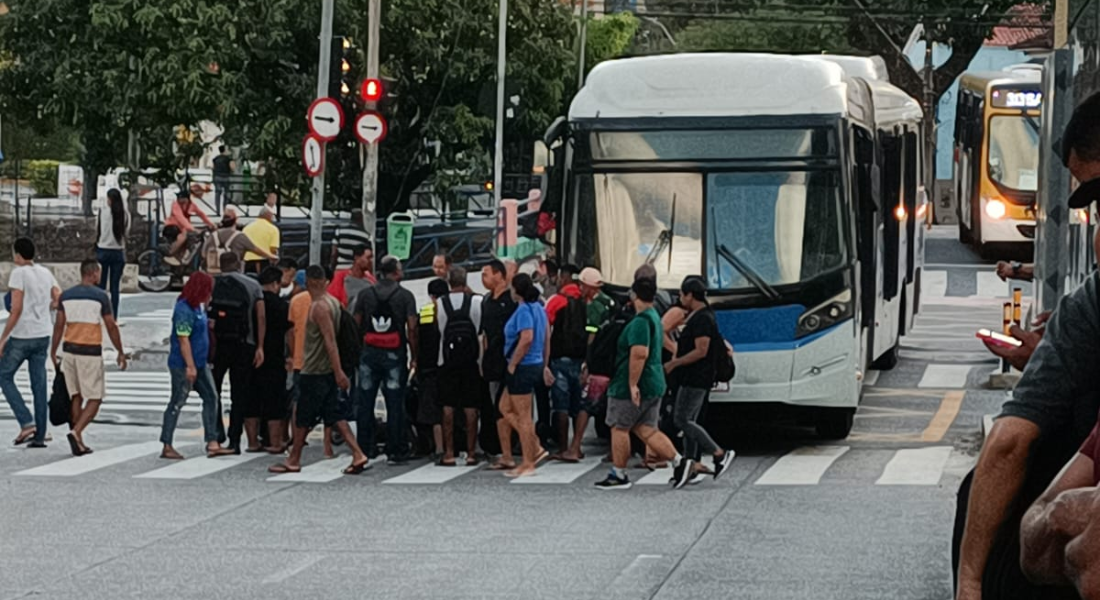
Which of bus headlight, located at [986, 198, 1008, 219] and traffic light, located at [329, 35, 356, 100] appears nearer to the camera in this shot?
traffic light, located at [329, 35, 356, 100]

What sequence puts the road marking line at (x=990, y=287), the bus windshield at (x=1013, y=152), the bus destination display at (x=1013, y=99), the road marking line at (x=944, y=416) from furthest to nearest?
the bus windshield at (x=1013, y=152) < the bus destination display at (x=1013, y=99) < the road marking line at (x=990, y=287) < the road marking line at (x=944, y=416)

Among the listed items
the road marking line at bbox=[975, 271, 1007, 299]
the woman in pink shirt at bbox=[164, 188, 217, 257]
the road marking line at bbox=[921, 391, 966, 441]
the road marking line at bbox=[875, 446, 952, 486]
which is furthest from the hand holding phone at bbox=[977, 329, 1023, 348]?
the road marking line at bbox=[975, 271, 1007, 299]

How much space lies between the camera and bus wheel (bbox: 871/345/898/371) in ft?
84.8

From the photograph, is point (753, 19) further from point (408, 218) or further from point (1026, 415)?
point (1026, 415)

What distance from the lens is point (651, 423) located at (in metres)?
16.6

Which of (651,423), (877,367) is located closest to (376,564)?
(651,423)

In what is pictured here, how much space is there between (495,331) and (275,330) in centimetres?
191

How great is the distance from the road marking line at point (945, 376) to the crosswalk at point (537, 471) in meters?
5.85

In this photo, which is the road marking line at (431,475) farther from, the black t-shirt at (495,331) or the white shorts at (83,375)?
the white shorts at (83,375)

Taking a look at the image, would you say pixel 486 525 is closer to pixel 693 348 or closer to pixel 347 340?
pixel 693 348

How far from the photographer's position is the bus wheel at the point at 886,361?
2584cm

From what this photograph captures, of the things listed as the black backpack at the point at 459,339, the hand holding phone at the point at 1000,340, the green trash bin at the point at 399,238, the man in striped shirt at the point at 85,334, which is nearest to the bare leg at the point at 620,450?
the black backpack at the point at 459,339

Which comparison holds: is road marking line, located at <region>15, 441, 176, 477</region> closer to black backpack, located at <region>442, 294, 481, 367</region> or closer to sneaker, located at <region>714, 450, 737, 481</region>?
black backpack, located at <region>442, 294, 481, 367</region>

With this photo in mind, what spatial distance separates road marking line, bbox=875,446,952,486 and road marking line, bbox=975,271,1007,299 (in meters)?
20.1
